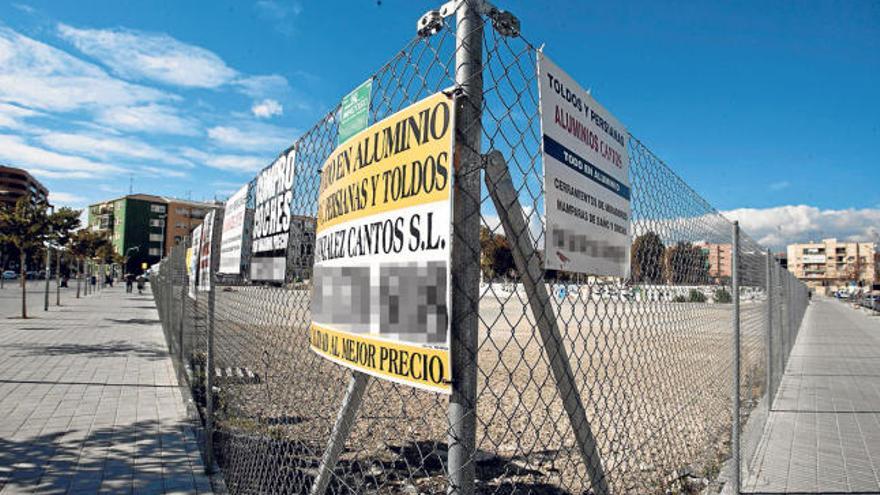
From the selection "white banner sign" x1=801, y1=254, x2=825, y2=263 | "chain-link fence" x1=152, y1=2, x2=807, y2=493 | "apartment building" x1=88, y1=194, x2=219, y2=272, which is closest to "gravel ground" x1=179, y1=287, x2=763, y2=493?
"chain-link fence" x1=152, y1=2, x2=807, y2=493

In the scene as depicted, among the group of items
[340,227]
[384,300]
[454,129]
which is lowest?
[384,300]

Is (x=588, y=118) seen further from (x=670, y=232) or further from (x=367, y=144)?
(x=670, y=232)

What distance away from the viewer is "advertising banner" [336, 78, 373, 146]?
2031mm

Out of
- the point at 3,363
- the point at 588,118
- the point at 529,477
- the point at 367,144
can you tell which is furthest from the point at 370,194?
the point at 3,363

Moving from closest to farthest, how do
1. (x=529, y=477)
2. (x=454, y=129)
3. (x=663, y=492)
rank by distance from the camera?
(x=454, y=129) → (x=663, y=492) → (x=529, y=477)

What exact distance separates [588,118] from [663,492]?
10.5 feet

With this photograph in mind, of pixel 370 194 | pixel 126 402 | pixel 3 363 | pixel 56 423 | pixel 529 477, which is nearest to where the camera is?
pixel 370 194

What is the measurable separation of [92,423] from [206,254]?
9.32ft

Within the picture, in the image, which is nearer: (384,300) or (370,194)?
(384,300)

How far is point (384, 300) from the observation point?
5.27 ft

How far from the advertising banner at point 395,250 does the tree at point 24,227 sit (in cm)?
2031

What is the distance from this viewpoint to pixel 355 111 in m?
2.12

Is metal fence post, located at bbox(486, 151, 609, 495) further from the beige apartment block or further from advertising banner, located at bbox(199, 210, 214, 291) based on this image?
the beige apartment block

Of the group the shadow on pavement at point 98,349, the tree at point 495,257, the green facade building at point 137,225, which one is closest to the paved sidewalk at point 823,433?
the tree at point 495,257
